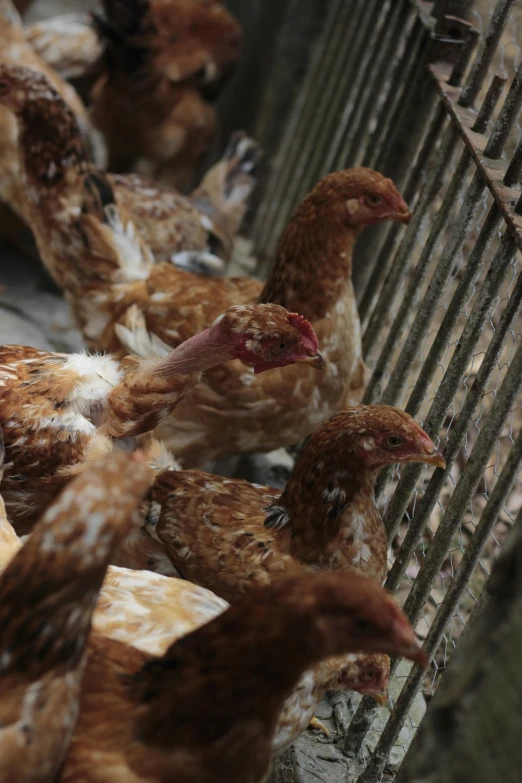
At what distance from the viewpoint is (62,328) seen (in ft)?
14.7

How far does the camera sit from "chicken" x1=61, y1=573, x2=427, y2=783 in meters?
1.41

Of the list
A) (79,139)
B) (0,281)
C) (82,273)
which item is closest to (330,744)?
(82,273)

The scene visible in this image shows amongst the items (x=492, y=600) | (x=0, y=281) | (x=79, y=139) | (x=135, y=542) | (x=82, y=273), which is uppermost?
(x=492, y=600)

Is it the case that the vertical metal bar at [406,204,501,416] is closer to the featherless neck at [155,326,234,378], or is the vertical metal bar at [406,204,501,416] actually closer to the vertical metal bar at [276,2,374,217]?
the featherless neck at [155,326,234,378]

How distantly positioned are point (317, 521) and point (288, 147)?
150 inches

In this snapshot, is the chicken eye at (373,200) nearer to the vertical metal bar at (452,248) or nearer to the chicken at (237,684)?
the vertical metal bar at (452,248)

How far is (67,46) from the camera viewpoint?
5.62 m

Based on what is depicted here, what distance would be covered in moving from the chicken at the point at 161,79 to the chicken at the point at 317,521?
11.5 feet

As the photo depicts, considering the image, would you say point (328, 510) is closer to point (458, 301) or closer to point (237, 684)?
point (458, 301)

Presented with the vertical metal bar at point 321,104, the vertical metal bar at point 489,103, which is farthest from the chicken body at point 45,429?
the vertical metal bar at point 321,104

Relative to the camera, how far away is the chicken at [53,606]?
134cm

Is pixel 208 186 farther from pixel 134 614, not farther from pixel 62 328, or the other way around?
pixel 134 614

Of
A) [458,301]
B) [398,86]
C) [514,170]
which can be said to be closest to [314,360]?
[458,301]

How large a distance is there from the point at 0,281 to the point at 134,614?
328 cm
